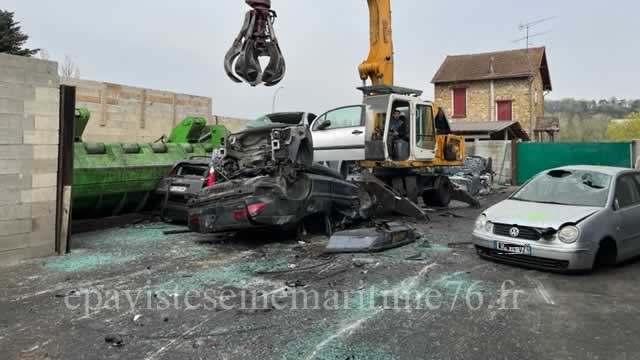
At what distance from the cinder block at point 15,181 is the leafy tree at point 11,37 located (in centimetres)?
1861

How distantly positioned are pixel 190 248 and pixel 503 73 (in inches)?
1150

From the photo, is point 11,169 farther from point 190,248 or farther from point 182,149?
point 182,149

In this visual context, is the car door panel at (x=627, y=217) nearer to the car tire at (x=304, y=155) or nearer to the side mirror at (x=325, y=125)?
the car tire at (x=304, y=155)

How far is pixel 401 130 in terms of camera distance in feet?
37.0

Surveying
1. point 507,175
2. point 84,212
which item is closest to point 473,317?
point 84,212

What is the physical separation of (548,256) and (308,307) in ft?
9.86

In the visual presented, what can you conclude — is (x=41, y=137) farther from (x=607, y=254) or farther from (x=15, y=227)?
(x=607, y=254)

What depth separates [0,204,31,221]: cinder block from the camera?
6684mm

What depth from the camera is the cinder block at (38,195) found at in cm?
689

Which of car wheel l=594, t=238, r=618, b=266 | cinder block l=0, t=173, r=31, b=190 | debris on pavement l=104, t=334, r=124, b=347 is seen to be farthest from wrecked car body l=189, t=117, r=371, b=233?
car wheel l=594, t=238, r=618, b=266

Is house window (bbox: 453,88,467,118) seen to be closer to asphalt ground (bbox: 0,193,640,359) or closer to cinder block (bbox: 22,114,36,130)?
asphalt ground (bbox: 0,193,640,359)

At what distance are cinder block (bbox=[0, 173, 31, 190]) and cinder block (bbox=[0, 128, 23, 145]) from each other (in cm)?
44

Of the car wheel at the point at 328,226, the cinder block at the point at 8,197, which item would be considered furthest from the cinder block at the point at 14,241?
the car wheel at the point at 328,226

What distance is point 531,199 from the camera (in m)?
7.05
